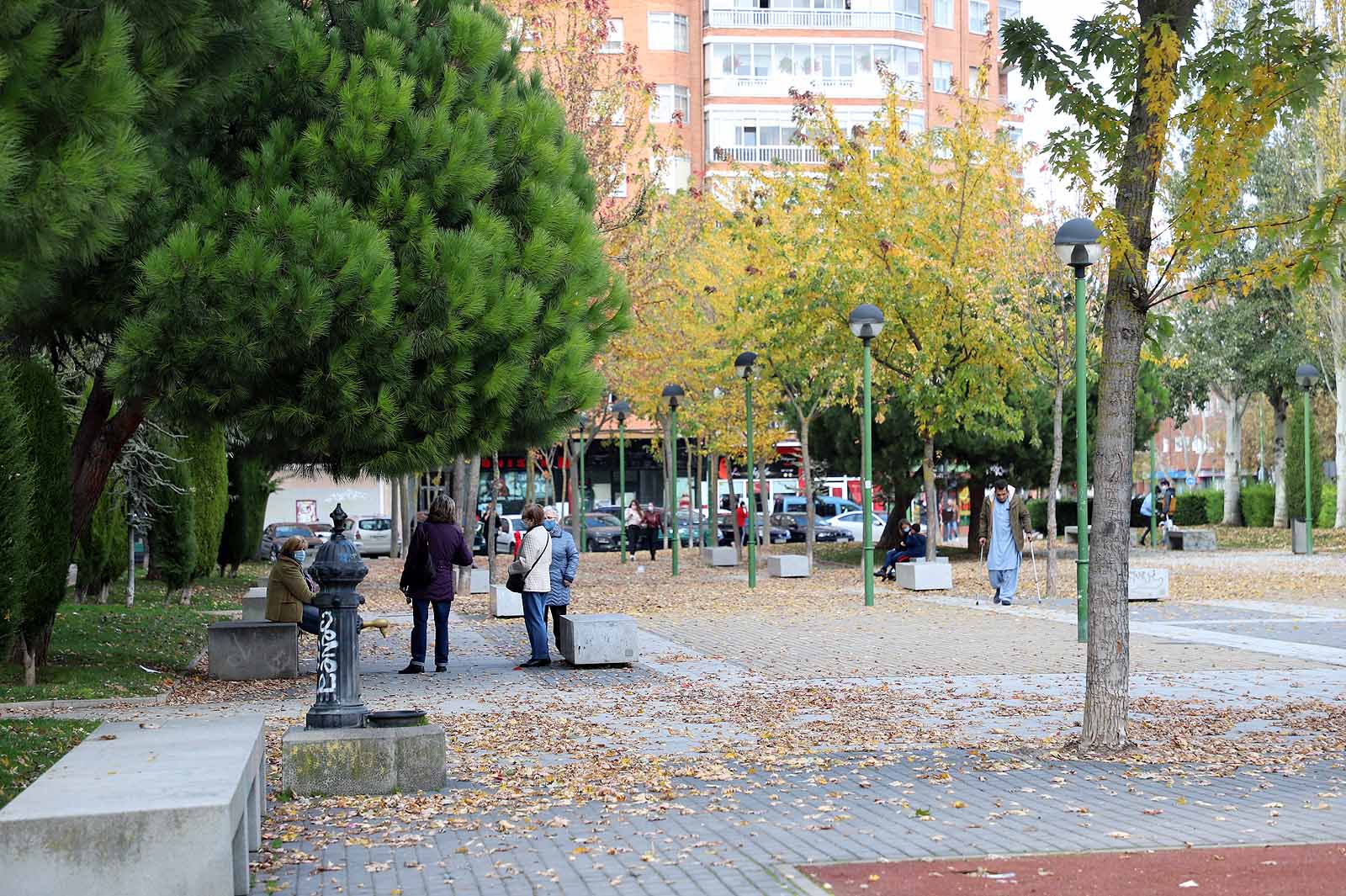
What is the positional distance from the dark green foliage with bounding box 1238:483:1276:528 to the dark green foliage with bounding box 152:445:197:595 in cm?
3765

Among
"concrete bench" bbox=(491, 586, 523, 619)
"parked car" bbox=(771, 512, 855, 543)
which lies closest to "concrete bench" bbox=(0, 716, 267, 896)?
"concrete bench" bbox=(491, 586, 523, 619)

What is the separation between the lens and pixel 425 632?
15.2 meters

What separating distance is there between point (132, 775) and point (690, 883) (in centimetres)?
229

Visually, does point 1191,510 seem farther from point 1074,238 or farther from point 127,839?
point 127,839

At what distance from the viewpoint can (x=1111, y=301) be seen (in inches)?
378

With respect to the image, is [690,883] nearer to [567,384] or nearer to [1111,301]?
[1111,301]

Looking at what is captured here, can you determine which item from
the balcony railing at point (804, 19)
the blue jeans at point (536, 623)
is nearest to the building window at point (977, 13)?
the balcony railing at point (804, 19)

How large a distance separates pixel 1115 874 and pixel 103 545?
19861 mm

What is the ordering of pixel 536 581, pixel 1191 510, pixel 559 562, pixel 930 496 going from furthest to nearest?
pixel 1191 510, pixel 930 496, pixel 559 562, pixel 536 581

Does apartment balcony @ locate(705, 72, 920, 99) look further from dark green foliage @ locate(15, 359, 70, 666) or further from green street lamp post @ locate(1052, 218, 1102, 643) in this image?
dark green foliage @ locate(15, 359, 70, 666)

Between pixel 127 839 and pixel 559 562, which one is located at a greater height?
pixel 559 562

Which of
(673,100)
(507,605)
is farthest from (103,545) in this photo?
(673,100)

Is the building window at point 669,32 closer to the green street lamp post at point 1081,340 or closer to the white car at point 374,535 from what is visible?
the white car at point 374,535

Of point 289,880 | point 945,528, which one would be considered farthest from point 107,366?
point 945,528
